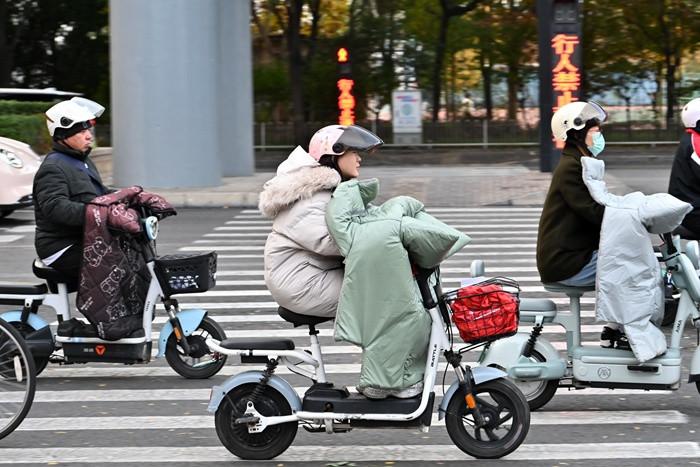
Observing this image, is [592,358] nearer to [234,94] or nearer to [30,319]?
[30,319]

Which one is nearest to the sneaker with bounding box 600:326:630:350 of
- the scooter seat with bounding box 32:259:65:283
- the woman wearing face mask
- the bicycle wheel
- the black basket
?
the woman wearing face mask

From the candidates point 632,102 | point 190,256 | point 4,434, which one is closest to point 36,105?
point 190,256

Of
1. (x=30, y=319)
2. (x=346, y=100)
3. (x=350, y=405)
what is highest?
(x=346, y=100)

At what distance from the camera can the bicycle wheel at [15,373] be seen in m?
6.52

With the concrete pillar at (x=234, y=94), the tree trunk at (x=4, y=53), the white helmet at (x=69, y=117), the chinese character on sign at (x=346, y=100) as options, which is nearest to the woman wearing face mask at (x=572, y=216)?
the white helmet at (x=69, y=117)

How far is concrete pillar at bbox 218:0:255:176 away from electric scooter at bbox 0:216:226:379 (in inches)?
704

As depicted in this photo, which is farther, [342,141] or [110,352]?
[110,352]

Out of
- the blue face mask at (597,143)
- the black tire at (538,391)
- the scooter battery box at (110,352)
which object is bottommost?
the black tire at (538,391)

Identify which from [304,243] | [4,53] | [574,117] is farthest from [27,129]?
[4,53]

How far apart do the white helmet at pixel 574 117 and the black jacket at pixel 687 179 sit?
1870 millimetres

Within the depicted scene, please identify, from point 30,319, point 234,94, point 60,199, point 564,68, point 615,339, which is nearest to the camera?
Result: point 615,339

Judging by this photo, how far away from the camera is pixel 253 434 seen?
6.36 m

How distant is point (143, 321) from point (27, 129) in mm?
14722

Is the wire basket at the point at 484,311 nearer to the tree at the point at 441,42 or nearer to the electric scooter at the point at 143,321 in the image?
the electric scooter at the point at 143,321
